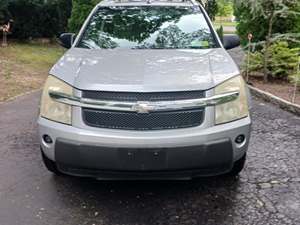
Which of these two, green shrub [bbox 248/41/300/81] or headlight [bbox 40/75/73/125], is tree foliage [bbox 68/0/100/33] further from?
headlight [bbox 40/75/73/125]

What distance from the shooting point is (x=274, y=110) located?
285 inches

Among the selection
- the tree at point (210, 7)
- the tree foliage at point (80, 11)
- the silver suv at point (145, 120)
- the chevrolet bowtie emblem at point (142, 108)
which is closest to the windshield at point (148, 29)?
the silver suv at point (145, 120)

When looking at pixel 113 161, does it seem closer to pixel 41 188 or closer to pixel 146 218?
pixel 146 218

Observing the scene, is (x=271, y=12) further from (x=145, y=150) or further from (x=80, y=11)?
(x=145, y=150)

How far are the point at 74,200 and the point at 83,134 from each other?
78 centimetres

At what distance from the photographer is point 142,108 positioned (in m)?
3.42

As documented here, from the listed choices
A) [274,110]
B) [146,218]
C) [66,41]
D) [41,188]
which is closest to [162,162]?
[146,218]

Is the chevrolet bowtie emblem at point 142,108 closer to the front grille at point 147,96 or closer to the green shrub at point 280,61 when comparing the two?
the front grille at point 147,96

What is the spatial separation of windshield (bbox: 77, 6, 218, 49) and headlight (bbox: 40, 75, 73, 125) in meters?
1.05

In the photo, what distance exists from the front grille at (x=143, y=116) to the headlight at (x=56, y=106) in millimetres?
152

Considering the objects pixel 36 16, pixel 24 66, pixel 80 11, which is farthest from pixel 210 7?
pixel 24 66

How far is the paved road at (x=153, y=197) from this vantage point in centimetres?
356

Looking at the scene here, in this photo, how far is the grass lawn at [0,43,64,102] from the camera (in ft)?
28.8

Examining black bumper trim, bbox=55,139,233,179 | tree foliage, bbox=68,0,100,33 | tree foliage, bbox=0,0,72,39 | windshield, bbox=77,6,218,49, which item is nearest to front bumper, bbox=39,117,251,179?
black bumper trim, bbox=55,139,233,179
